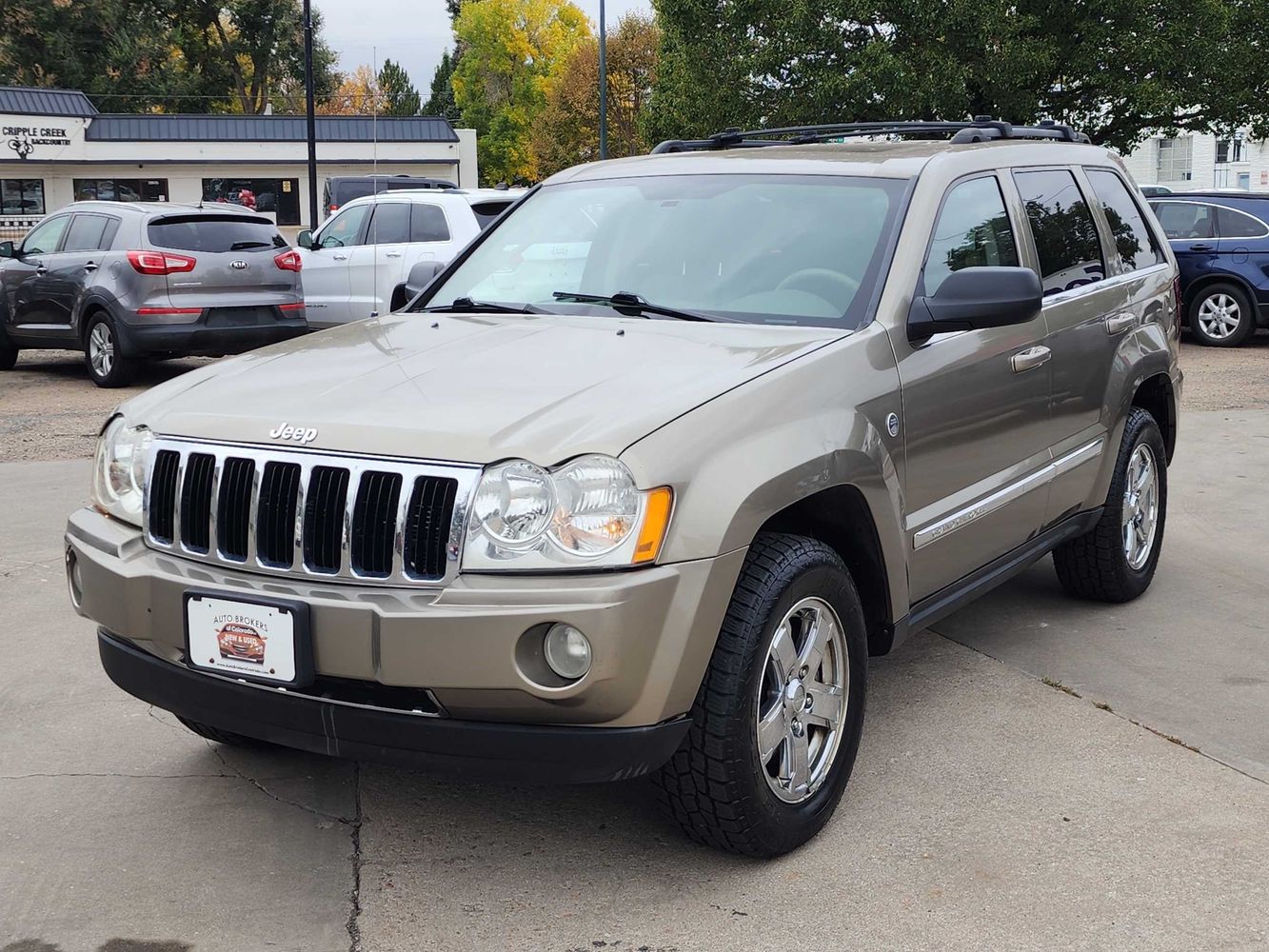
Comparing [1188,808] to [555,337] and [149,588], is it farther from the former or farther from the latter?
[149,588]

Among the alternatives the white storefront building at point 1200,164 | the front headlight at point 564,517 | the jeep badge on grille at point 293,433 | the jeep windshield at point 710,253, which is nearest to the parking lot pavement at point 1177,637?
the jeep windshield at point 710,253

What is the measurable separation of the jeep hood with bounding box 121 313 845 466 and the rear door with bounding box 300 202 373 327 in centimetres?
1044

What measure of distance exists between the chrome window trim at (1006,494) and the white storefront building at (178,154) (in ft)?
137

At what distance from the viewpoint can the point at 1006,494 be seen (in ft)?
14.5

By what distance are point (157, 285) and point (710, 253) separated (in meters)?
9.36

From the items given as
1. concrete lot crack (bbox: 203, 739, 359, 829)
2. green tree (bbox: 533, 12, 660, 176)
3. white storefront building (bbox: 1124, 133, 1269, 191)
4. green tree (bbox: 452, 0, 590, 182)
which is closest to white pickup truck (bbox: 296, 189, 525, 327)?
concrete lot crack (bbox: 203, 739, 359, 829)

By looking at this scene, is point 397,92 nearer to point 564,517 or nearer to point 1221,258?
point 1221,258

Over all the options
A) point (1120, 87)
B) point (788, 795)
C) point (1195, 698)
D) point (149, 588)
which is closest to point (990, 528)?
point (1195, 698)

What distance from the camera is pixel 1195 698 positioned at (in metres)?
4.59

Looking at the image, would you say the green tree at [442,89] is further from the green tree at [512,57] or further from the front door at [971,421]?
the front door at [971,421]

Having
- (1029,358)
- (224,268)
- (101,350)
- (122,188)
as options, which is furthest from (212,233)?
(122,188)

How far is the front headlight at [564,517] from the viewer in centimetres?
293

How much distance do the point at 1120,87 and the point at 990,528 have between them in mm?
19683

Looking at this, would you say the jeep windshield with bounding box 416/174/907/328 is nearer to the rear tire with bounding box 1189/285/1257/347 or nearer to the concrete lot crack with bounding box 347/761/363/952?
the concrete lot crack with bounding box 347/761/363/952
